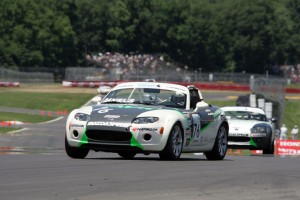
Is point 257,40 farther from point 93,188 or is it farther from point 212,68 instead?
point 93,188

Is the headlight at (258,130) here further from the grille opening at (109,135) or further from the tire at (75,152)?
the grille opening at (109,135)

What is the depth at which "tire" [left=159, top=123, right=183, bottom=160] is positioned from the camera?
47.8 ft

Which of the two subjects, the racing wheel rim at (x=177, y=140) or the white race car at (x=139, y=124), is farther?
the racing wheel rim at (x=177, y=140)

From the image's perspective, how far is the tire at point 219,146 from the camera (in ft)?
55.0

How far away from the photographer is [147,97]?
15.6 m

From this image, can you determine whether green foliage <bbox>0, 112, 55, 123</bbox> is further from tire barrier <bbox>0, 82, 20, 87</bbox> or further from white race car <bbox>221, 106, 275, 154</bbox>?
tire barrier <bbox>0, 82, 20, 87</bbox>

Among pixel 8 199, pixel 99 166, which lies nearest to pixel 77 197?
pixel 8 199

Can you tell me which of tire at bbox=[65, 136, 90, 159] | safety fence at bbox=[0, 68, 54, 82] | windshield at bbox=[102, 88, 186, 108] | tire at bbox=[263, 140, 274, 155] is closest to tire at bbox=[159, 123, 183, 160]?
windshield at bbox=[102, 88, 186, 108]

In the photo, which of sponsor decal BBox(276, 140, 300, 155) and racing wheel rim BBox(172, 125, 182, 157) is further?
sponsor decal BBox(276, 140, 300, 155)

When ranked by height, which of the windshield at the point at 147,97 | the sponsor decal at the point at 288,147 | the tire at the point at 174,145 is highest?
the windshield at the point at 147,97

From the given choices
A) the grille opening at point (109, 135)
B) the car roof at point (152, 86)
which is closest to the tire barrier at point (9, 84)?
→ the car roof at point (152, 86)

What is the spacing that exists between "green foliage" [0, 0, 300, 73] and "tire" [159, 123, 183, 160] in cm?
10167

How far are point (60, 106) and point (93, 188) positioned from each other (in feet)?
172

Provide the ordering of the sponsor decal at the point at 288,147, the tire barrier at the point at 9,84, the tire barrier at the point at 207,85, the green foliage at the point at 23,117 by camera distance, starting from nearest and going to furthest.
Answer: the sponsor decal at the point at 288,147, the green foliage at the point at 23,117, the tire barrier at the point at 9,84, the tire barrier at the point at 207,85
